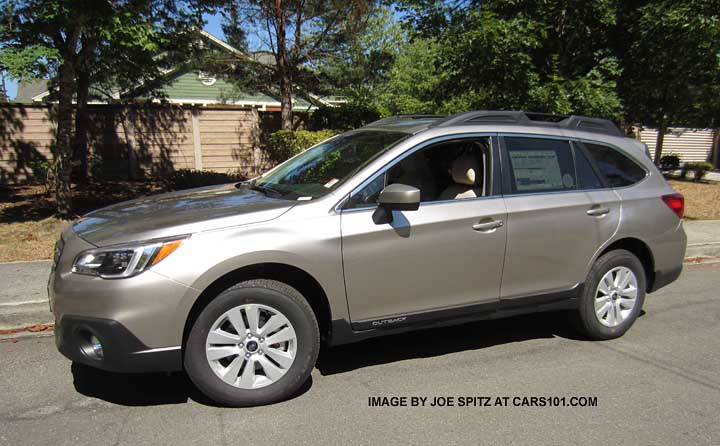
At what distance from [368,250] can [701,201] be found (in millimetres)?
12520

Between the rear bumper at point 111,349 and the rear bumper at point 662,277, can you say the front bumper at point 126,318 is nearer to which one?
the rear bumper at point 111,349

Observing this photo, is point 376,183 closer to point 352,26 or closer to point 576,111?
point 576,111

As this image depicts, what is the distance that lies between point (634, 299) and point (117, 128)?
39.7 feet

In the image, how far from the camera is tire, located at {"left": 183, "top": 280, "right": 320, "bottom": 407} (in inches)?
136

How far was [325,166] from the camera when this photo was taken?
4473 millimetres

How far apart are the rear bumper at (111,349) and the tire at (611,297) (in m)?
3.26

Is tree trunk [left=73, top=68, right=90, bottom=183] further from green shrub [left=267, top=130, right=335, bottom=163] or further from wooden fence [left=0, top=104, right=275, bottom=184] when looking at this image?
green shrub [left=267, top=130, right=335, bottom=163]

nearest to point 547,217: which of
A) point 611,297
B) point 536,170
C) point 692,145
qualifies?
point 536,170

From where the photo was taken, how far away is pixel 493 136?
4.47 meters

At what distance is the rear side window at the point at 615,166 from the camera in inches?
194

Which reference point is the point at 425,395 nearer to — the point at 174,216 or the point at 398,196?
the point at 398,196

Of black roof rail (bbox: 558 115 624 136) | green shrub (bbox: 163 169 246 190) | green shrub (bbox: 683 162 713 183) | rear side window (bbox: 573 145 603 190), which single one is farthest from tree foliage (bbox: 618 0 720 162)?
green shrub (bbox: 163 169 246 190)

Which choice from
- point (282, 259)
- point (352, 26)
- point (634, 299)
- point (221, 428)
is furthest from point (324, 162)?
point (352, 26)

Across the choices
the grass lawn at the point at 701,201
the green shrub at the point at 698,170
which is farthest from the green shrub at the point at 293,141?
the green shrub at the point at 698,170
